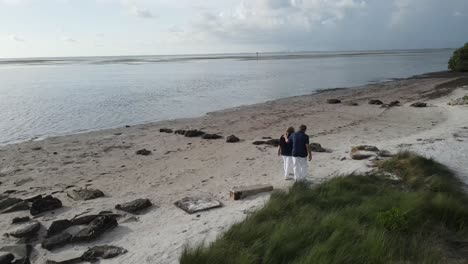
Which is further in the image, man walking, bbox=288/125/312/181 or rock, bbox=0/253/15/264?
man walking, bbox=288/125/312/181

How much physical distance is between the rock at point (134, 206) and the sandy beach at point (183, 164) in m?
0.21

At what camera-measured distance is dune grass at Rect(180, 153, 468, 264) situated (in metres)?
5.63

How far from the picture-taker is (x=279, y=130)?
1956 cm

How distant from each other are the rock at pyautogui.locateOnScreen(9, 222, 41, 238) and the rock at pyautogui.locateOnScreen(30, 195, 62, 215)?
101cm

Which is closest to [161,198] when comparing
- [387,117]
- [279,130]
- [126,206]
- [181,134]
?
[126,206]

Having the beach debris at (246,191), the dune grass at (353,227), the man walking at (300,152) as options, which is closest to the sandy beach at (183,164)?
the beach debris at (246,191)

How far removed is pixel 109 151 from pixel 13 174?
3960mm

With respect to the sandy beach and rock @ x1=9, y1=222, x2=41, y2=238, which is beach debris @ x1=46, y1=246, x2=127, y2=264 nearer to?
the sandy beach

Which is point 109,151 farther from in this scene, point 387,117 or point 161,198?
point 387,117

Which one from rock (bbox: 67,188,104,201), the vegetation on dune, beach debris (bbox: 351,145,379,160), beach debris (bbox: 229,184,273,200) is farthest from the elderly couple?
the vegetation on dune

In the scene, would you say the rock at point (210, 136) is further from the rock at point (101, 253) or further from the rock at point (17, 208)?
the rock at point (101, 253)

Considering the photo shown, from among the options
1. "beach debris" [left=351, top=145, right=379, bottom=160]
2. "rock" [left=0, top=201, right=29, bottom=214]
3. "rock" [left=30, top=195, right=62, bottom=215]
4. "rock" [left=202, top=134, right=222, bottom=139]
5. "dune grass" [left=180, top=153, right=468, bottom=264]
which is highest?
"dune grass" [left=180, top=153, right=468, bottom=264]

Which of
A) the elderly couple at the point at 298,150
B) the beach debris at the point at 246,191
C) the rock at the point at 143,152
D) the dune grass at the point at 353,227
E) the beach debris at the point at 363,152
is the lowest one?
the rock at the point at 143,152

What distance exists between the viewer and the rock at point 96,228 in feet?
24.0
